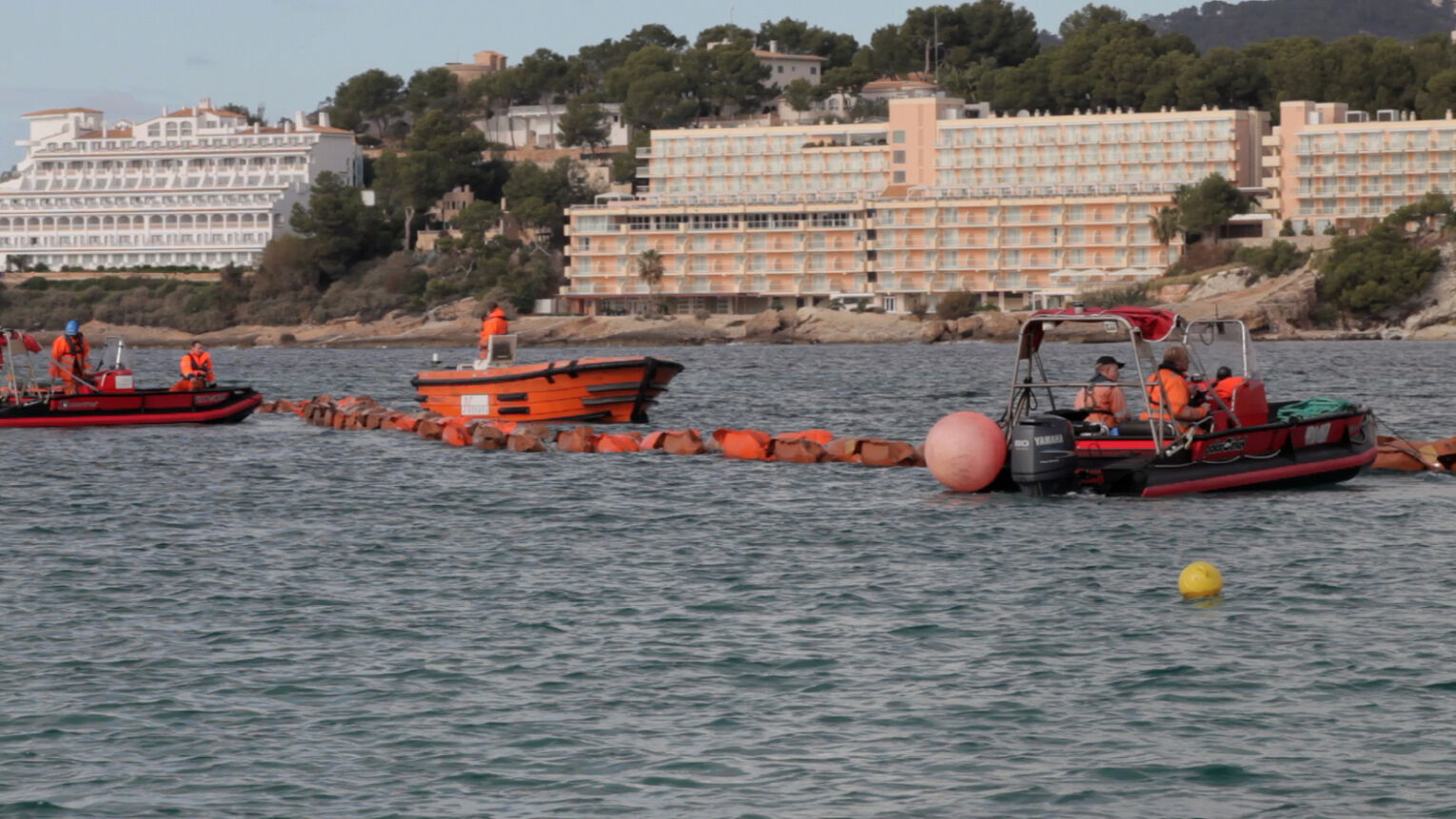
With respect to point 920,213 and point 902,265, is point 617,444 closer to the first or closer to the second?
point 902,265

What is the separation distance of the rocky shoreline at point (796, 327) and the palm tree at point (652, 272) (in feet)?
24.0

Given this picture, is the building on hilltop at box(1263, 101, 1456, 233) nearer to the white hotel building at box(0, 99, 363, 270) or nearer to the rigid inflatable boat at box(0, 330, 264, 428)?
the white hotel building at box(0, 99, 363, 270)

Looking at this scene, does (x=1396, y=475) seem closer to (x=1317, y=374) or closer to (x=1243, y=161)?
(x=1317, y=374)

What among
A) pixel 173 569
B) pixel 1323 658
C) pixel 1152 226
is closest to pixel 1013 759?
pixel 1323 658

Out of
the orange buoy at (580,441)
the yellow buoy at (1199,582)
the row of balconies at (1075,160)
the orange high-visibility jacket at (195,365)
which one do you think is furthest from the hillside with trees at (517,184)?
the yellow buoy at (1199,582)

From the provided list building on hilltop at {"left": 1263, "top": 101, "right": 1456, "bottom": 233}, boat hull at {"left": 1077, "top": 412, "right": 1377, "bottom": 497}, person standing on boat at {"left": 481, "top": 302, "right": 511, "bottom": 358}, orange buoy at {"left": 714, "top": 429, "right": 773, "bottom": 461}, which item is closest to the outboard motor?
boat hull at {"left": 1077, "top": 412, "right": 1377, "bottom": 497}

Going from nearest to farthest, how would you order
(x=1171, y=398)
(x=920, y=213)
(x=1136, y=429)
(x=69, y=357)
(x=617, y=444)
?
(x=1171, y=398) → (x=1136, y=429) → (x=617, y=444) → (x=69, y=357) → (x=920, y=213)

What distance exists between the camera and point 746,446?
36812mm

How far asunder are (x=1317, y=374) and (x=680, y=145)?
338 ft

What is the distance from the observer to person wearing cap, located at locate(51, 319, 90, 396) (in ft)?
135

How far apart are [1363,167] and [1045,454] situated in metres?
122

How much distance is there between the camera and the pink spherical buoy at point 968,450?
27.3m

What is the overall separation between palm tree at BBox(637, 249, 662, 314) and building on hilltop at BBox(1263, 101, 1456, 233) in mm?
45523

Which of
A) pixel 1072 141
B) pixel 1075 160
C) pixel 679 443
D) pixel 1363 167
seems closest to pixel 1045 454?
pixel 679 443
